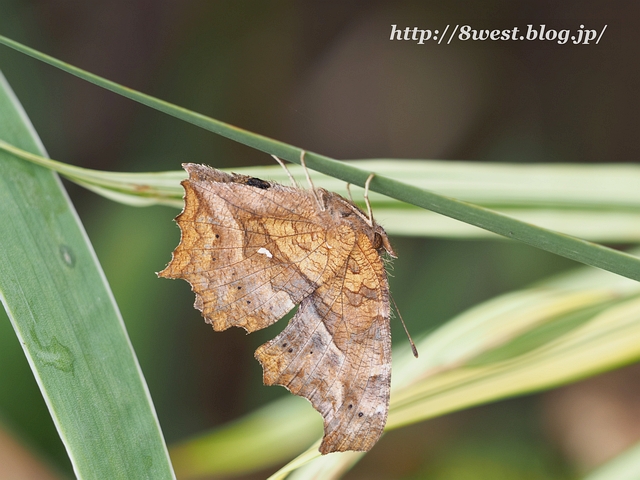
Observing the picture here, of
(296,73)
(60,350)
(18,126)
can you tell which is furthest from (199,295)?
(296,73)

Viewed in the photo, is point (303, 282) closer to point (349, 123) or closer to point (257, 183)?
point (257, 183)

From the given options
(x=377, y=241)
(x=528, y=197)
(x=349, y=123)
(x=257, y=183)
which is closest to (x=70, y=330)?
(x=257, y=183)

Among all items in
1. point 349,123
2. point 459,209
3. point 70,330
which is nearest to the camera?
point 459,209

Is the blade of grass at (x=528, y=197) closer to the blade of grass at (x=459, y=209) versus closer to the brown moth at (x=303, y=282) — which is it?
the brown moth at (x=303, y=282)

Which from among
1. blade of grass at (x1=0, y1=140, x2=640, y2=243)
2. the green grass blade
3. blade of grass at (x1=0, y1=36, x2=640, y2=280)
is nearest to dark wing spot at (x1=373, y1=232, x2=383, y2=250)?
blade of grass at (x1=0, y1=140, x2=640, y2=243)

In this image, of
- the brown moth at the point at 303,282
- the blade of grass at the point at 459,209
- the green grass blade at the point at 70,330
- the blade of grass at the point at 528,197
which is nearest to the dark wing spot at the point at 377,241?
the brown moth at the point at 303,282

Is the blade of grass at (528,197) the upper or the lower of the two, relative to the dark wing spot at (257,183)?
lower

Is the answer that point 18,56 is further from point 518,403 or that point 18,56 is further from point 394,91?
point 518,403
